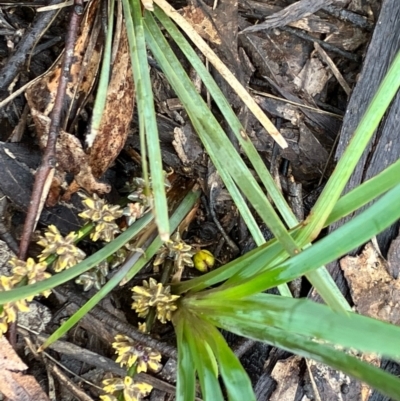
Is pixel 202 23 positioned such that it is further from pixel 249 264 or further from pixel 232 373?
pixel 232 373

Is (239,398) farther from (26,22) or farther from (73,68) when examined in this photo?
(26,22)

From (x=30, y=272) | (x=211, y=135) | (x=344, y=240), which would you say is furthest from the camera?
(x=30, y=272)

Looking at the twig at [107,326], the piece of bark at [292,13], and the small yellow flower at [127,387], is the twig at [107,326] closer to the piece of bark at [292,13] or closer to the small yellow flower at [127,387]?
the small yellow flower at [127,387]

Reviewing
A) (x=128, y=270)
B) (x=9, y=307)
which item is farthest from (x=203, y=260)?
(x=9, y=307)

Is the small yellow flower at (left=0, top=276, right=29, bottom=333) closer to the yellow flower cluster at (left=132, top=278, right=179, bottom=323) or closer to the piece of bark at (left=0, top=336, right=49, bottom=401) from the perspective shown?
the piece of bark at (left=0, top=336, right=49, bottom=401)

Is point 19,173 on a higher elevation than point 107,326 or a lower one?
higher

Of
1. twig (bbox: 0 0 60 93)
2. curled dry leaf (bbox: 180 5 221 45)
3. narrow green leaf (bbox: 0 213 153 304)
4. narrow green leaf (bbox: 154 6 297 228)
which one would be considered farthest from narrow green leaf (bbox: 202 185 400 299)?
twig (bbox: 0 0 60 93)
